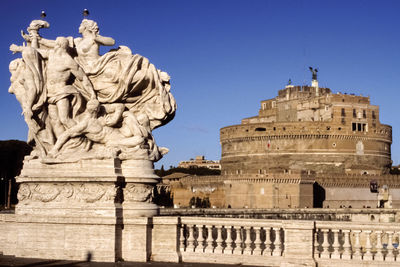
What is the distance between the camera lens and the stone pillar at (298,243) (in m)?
8.34

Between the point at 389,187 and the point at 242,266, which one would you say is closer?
the point at 242,266

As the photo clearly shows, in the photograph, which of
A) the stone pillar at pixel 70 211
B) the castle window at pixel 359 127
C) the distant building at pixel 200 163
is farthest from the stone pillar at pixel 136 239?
the distant building at pixel 200 163

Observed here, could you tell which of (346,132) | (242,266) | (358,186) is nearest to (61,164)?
(242,266)

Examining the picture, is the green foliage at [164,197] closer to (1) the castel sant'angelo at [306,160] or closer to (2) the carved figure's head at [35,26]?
(1) the castel sant'angelo at [306,160]

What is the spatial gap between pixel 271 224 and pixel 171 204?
6642cm

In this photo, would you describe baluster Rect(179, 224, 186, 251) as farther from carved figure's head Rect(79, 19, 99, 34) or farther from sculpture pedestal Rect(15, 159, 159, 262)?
carved figure's head Rect(79, 19, 99, 34)

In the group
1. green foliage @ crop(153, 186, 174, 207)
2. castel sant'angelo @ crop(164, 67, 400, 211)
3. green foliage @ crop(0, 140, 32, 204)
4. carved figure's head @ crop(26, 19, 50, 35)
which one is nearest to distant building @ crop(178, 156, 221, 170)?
castel sant'angelo @ crop(164, 67, 400, 211)

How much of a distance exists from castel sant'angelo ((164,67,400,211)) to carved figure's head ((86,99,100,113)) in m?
57.3

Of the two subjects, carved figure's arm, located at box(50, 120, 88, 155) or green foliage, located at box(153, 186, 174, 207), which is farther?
green foliage, located at box(153, 186, 174, 207)

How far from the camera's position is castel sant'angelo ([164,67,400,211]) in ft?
219

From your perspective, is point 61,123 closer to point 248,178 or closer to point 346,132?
point 248,178

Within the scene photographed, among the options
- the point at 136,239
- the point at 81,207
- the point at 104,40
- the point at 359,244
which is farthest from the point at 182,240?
the point at 104,40

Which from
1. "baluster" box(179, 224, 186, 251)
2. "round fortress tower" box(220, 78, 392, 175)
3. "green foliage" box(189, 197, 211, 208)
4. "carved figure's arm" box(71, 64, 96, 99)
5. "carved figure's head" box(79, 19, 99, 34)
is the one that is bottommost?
"green foliage" box(189, 197, 211, 208)

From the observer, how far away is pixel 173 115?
33.1 feet
